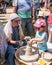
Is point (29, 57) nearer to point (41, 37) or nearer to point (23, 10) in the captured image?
point (41, 37)

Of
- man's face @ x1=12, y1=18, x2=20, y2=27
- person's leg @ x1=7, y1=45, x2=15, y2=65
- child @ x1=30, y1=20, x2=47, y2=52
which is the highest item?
man's face @ x1=12, y1=18, x2=20, y2=27

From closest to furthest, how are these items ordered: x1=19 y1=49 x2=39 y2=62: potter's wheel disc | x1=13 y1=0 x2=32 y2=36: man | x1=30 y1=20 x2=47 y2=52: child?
x1=19 y1=49 x2=39 y2=62: potter's wheel disc < x1=30 y1=20 x2=47 y2=52: child < x1=13 y1=0 x2=32 y2=36: man

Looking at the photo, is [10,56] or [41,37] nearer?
[10,56]

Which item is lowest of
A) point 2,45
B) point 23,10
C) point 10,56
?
point 10,56

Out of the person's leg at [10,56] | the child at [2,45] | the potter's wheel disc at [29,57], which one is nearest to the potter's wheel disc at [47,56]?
the potter's wheel disc at [29,57]

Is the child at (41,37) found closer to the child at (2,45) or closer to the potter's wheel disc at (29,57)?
the potter's wheel disc at (29,57)

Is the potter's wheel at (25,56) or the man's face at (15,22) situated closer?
the potter's wheel at (25,56)

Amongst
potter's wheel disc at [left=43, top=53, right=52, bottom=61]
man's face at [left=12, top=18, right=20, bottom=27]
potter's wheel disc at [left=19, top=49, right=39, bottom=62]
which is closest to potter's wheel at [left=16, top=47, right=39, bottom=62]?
potter's wheel disc at [left=19, top=49, right=39, bottom=62]

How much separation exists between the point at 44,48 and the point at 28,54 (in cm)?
41

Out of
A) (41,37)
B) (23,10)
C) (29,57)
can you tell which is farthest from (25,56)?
(23,10)

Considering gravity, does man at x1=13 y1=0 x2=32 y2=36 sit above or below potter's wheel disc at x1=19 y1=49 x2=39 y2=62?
above

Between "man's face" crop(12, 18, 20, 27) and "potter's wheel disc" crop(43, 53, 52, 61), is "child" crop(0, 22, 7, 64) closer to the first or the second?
"man's face" crop(12, 18, 20, 27)

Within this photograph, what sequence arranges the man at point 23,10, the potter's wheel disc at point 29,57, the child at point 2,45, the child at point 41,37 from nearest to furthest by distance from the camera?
1. the potter's wheel disc at point 29,57
2. the child at point 2,45
3. the child at point 41,37
4. the man at point 23,10

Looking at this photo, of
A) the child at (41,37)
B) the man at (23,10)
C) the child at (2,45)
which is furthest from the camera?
the man at (23,10)
